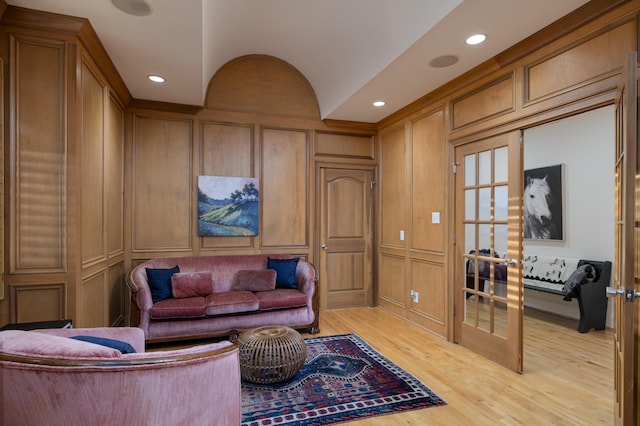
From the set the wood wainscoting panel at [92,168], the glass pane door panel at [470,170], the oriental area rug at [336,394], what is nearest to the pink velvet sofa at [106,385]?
the oriental area rug at [336,394]

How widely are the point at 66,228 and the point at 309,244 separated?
293cm

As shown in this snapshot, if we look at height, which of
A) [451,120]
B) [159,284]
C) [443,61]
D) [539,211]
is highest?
[443,61]

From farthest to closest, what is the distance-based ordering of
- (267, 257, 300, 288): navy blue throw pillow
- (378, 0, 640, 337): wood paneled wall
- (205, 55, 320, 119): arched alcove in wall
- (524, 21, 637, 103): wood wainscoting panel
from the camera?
1. (205, 55, 320, 119): arched alcove in wall
2. (267, 257, 300, 288): navy blue throw pillow
3. (378, 0, 640, 337): wood paneled wall
4. (524, 21, 637, 103): wood wainscoting panel

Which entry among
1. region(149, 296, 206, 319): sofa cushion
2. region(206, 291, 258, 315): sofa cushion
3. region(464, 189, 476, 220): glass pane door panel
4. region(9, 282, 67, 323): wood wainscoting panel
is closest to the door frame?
region(206, 291, 258, 315): sofa cushion

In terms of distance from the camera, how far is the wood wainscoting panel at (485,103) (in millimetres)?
3103

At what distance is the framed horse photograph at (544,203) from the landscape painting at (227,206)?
382 centimetres

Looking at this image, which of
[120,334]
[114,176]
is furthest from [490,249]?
[114,176]

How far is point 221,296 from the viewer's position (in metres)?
Answer: 3.80

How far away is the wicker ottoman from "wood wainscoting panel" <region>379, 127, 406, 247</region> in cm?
247

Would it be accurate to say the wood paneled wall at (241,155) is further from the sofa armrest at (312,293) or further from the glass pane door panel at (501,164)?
the glass pane door panel at (501,164)

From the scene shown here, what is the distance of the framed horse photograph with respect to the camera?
188 inches

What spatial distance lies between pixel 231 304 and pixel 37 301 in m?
1.58

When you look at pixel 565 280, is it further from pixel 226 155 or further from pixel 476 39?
pixel 226 155

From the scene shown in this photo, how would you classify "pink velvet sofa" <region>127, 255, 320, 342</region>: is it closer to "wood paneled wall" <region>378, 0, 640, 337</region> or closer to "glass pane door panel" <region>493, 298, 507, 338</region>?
"wood paneled wall" <region>378, 0, 640, 337</region>
